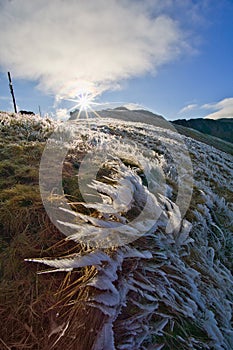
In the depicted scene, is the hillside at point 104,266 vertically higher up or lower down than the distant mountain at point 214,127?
higher up

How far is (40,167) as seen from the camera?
3824 millimetres

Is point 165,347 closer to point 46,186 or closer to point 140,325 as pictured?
point 140,325

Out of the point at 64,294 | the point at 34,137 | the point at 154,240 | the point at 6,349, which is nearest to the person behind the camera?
the point at 6,349

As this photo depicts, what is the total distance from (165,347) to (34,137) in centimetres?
449

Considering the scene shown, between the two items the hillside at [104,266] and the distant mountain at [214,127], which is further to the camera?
the distant mountain at [214,127]

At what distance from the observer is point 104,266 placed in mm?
2156

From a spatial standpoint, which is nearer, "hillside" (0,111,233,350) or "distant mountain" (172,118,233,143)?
"hillside" (0,111,233,350)

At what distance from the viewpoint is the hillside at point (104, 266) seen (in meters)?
1.92

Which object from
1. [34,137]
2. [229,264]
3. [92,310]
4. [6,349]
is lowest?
[229,264]

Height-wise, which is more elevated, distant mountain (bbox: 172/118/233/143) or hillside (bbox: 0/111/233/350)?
hillside (bbox: 0/111/233/350)

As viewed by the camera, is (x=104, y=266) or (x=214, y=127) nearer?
(x=104, y=266)

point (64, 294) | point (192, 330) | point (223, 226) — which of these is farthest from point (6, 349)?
point (223, 226)

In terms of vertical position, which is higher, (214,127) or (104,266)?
(104,266)

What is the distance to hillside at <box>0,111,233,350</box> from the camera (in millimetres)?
1915
